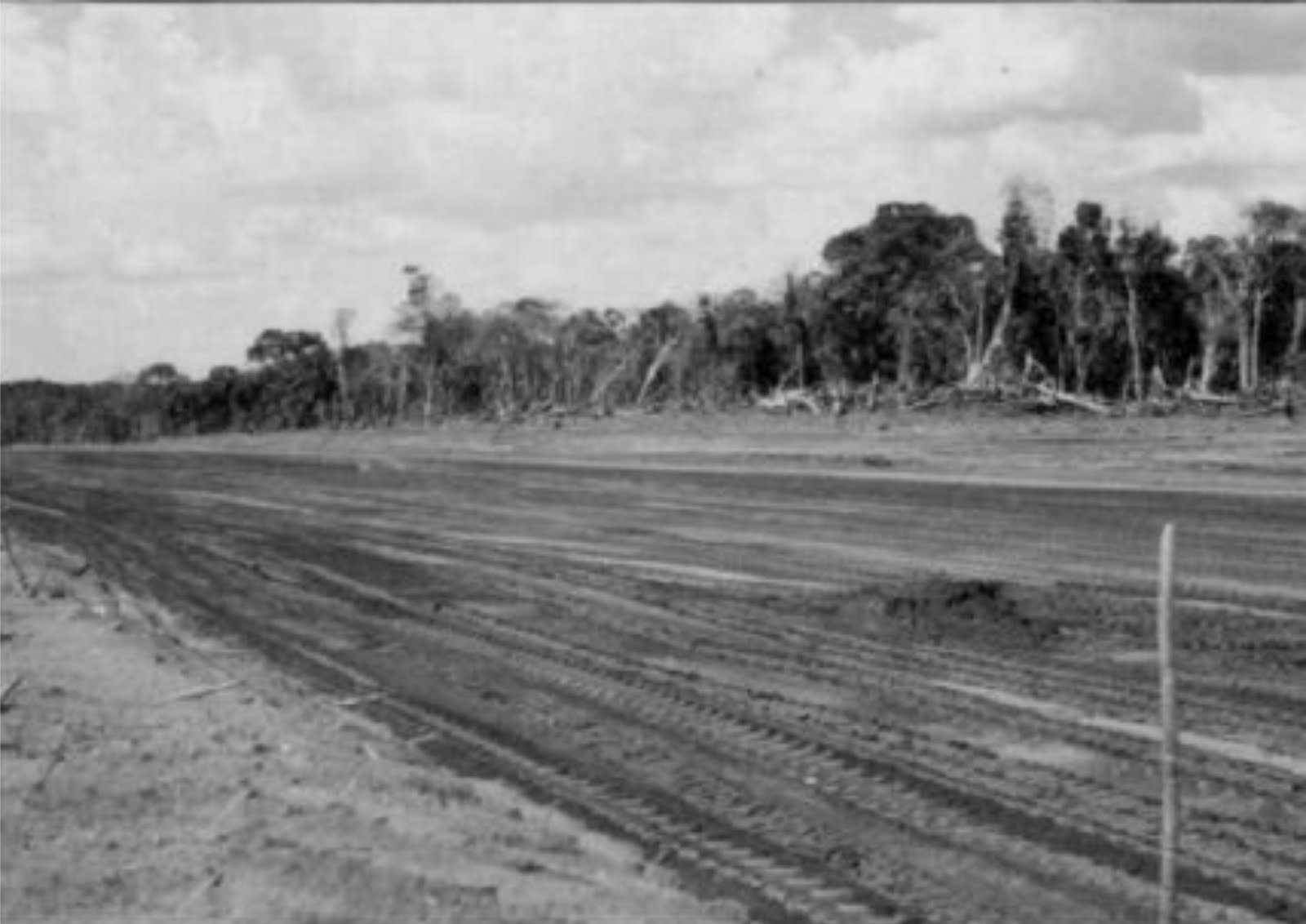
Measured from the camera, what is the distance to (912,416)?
156 ft

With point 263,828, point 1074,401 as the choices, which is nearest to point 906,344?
point 1074,401

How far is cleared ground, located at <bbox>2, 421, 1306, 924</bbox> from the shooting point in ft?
26.1

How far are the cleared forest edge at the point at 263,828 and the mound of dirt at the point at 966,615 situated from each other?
5.16 meters

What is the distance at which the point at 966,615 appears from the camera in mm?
15336

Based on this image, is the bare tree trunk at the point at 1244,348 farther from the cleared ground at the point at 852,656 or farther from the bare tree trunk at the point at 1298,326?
the cleared ground at the point at 852,656

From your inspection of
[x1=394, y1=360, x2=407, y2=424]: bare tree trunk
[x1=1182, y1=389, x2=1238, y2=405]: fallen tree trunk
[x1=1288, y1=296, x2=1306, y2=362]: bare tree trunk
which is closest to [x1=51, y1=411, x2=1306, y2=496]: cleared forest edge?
[x1=1182, y1=389, x2=1238, y2=405]: fallen tree trunk

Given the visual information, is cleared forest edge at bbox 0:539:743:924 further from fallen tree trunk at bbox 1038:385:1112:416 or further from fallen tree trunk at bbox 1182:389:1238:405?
fallen tree trunk at bbox 1038:385:1112:416

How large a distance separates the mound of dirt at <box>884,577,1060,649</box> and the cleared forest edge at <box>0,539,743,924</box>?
5.16m

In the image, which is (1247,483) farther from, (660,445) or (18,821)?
(660,445)

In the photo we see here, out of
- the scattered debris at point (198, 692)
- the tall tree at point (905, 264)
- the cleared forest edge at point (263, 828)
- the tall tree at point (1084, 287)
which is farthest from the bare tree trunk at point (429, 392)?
the cleared forest edge at point (263, 828)

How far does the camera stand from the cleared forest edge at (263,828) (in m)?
7.04

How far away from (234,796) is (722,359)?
210 ft

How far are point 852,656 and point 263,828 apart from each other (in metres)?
6.40

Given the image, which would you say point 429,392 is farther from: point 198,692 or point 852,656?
point 198,692
